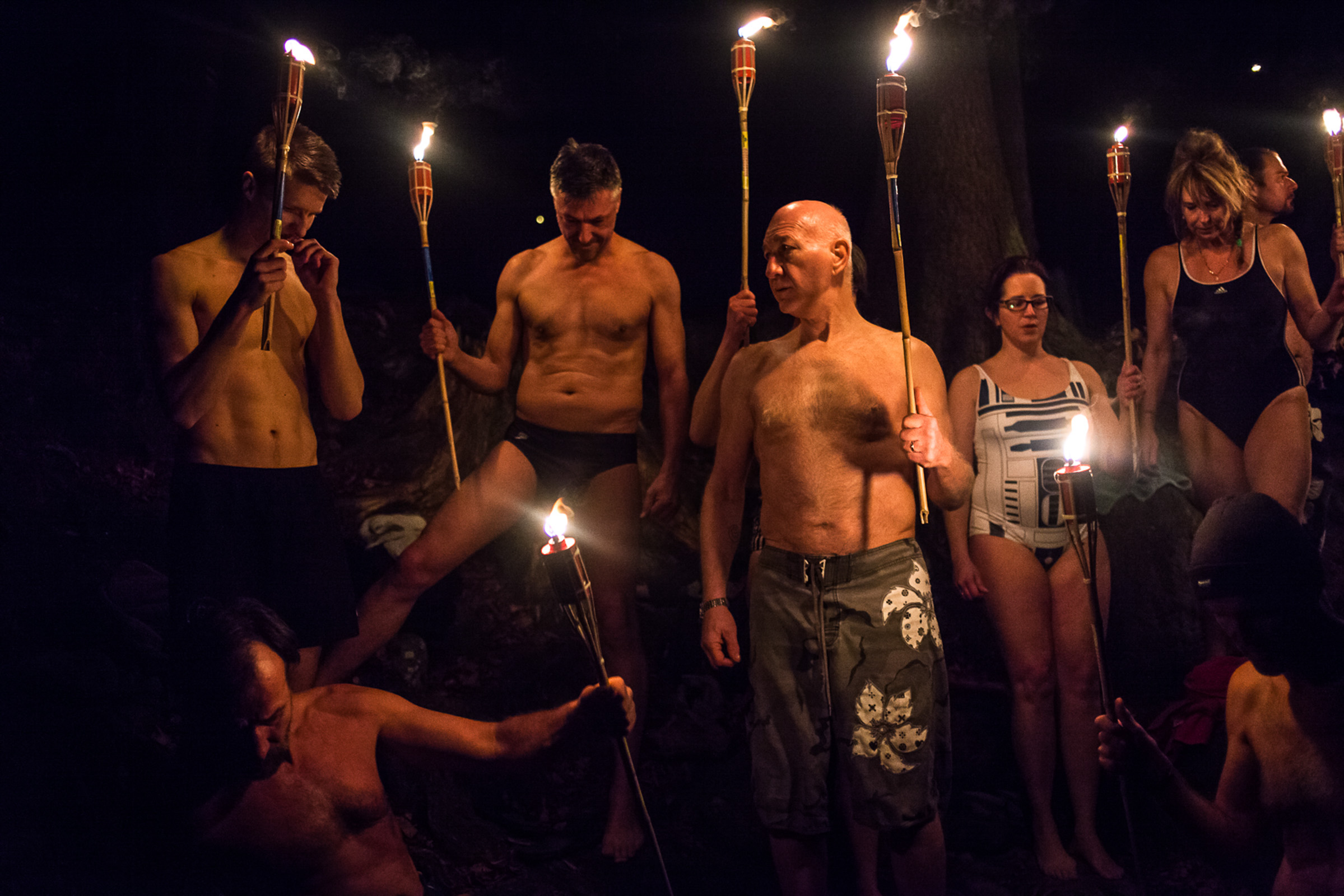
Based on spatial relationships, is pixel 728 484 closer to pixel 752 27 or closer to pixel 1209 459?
pixel 752 27

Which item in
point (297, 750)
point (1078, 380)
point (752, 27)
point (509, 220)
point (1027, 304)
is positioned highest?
point (752, 27)

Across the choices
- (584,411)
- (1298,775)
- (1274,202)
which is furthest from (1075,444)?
(1274,202)

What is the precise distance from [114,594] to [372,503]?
156cm

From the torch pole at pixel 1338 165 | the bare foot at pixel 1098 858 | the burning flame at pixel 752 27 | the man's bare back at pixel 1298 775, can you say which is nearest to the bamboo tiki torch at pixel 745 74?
the burning flame at pixel 752 27

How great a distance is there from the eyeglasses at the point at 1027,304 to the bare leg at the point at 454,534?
8.47ft

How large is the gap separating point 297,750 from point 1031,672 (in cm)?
321

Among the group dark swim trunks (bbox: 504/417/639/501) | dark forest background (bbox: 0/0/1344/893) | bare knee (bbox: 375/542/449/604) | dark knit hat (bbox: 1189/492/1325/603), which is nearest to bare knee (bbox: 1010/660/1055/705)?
dark forest background (bbox: 0/0/1344/893)

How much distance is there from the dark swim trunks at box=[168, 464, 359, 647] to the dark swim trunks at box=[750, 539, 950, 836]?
197cm

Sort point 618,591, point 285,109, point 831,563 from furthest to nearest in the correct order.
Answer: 1. point 618,591
2. point 285,109
3. point 831,563

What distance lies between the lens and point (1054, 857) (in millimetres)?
4379

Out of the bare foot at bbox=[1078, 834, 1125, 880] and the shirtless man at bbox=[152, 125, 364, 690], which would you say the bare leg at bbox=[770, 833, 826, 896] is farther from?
the shirtless man at bbox=[152, 125, 364, 690]

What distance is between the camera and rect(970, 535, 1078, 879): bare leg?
174 inches

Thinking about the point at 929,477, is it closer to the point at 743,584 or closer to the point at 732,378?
the point at 732,378

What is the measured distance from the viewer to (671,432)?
4762 mm
